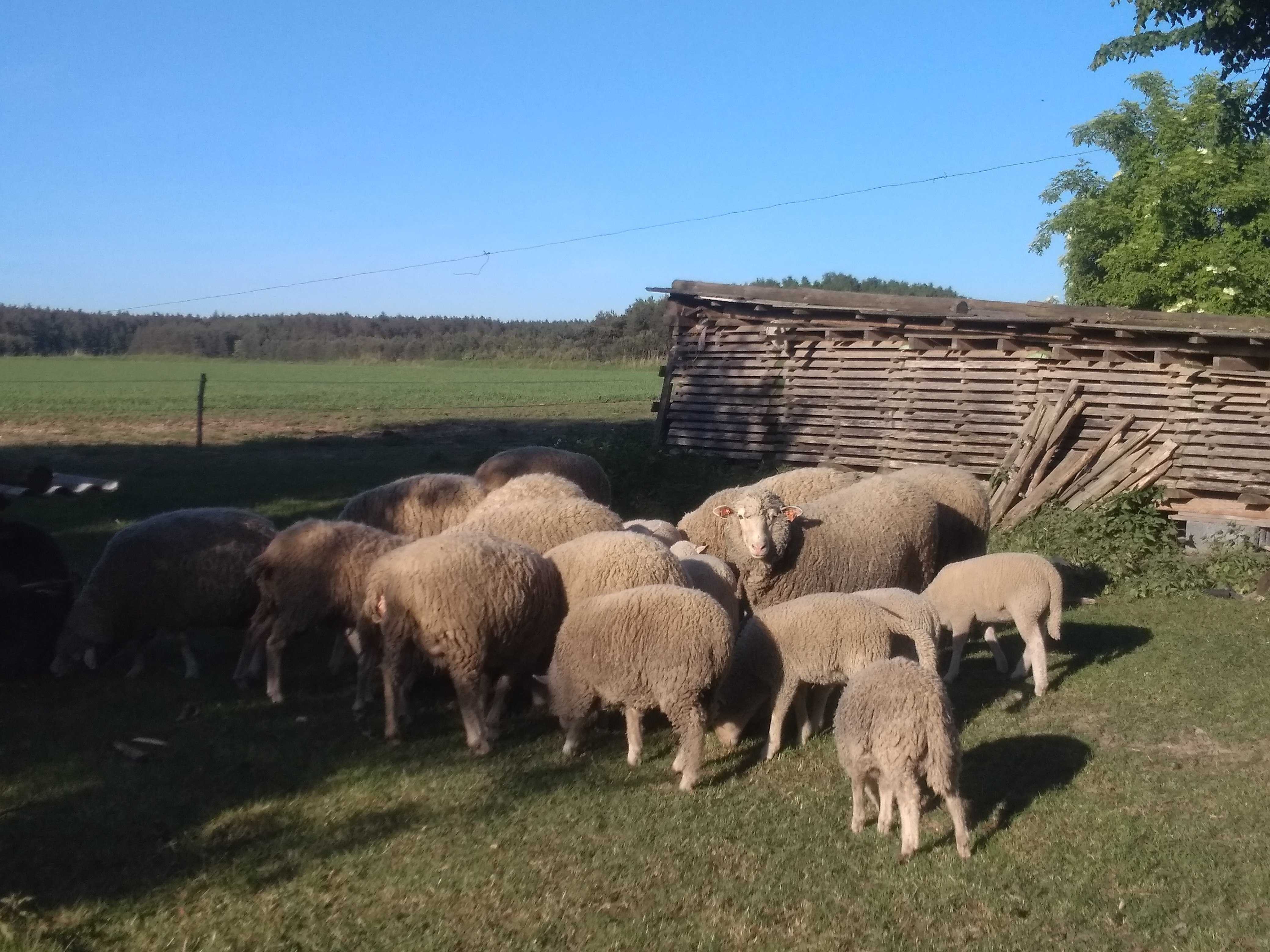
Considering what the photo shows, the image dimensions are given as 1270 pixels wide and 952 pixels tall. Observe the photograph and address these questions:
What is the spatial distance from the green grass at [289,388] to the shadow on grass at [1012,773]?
3120 centimetres

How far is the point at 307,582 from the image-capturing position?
28.7 ft

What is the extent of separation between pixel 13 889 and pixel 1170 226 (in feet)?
93.9

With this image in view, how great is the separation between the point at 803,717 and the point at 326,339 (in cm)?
8446

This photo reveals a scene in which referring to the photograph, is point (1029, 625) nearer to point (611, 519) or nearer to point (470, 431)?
point (611, 519)

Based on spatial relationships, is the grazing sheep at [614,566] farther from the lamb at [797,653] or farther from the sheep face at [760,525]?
the sheep face at [760,525]

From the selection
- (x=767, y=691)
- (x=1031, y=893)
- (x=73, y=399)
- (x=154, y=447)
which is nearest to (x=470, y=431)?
(x=154, y=447)

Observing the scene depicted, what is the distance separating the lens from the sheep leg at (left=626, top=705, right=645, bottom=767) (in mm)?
7230

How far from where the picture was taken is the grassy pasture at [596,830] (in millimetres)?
5164

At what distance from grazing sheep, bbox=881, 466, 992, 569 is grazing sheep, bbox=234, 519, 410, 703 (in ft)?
17.0

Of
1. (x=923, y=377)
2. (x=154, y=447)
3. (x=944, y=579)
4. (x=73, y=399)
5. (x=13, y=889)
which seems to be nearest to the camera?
(x=13, y=889)

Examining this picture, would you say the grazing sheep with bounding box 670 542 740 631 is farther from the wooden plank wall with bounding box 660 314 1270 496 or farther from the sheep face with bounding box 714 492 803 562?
the wooden plank wall with bounding box 660 314 1270 496

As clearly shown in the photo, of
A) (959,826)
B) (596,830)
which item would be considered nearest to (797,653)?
(959,826)

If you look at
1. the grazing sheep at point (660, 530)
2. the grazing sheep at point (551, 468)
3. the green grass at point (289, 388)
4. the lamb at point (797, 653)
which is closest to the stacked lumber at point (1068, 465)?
the grazing sheep at point (551, 468)

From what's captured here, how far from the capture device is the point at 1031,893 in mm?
5469
